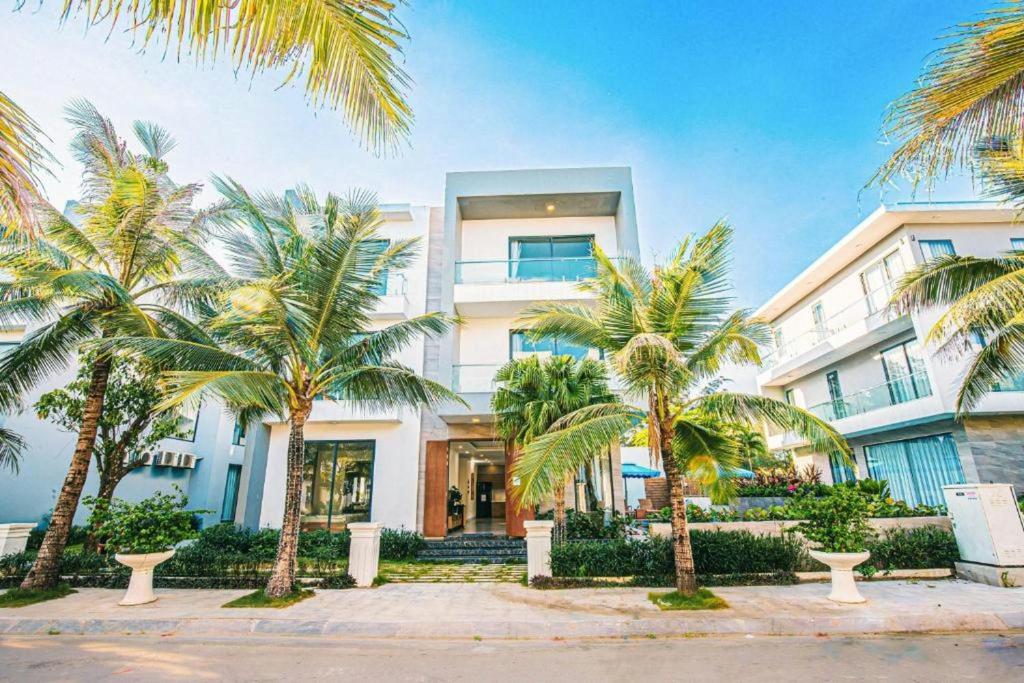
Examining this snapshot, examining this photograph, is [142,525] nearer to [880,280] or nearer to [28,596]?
[28,596]

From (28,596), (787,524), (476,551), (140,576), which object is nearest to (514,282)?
(476,551)

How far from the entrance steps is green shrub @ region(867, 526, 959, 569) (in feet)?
22.1

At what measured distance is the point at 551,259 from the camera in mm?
13852

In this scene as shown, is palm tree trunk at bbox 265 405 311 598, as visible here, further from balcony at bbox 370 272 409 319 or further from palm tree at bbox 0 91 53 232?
balcony at bbox 370 272 409 319

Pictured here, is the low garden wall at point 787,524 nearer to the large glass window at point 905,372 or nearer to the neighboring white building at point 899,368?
the neighboring white building at point 899,368

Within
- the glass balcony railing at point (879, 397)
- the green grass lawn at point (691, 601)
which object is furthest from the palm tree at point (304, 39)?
the glass balcony railing at point (879, 397)

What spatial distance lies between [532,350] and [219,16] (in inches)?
480

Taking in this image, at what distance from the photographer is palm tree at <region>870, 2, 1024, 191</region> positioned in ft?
10.6

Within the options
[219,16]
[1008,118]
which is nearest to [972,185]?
[1008,118]

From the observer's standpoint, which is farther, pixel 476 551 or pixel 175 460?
pixel 175 460

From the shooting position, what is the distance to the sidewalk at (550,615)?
5988 millimetres

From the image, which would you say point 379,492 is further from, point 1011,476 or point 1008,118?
point 1011,476

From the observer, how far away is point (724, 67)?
7477 mm

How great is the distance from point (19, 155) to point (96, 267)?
28.4 ft
